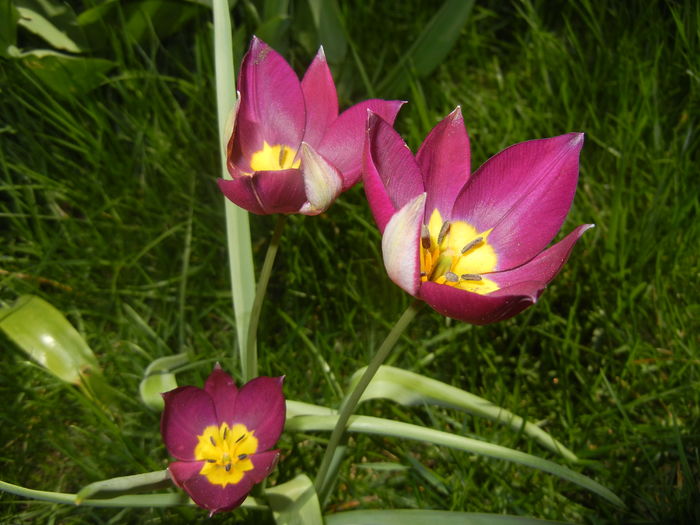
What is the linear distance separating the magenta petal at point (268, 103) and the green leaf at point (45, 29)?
0.84 meters

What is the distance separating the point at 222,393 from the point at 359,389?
261 mm

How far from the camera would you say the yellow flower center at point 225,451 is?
1088mm

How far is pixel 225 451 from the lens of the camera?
3.68 ft

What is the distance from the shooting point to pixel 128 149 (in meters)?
1.82

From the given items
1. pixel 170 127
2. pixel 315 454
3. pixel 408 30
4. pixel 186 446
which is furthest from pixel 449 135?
pixel 408 30

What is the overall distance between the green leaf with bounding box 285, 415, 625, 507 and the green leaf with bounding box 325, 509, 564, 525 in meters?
0.07

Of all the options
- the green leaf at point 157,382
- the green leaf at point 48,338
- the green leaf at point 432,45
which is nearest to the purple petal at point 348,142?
the green leaf at point 157,382

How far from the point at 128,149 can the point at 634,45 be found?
1233mm

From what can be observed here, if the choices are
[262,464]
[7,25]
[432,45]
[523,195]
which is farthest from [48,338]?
[432,45]

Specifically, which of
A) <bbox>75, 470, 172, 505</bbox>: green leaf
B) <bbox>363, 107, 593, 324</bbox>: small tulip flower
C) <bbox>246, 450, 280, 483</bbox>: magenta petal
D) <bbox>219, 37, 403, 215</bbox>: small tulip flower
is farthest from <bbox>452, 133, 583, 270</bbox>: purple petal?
<bbox>75, 470, 172, 505</bbox>: green leaf

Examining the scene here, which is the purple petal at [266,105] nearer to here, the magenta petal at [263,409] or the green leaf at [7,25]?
the magenta petal at [263,409]

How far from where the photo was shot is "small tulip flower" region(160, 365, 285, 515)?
104 centimetres

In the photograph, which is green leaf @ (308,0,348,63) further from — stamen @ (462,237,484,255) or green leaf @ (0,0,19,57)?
stamen @ (462,237,484,255)

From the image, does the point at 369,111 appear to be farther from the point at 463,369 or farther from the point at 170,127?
the point at 170,127
